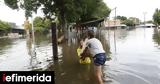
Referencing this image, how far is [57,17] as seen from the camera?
144 feet

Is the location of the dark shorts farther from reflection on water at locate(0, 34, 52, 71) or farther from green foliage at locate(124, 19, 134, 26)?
green foliage at locate(124, 19, 134, 26)

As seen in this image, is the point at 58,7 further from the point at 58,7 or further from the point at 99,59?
the point at 99,59

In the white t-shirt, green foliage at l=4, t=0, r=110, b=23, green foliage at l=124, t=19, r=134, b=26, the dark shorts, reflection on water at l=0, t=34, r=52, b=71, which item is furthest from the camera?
green foliage at l=124, t=19, r=134, b=26

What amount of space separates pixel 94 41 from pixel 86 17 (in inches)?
2067

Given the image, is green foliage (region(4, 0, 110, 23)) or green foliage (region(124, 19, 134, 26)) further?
green foliage (region(124, 19, 134, 26))

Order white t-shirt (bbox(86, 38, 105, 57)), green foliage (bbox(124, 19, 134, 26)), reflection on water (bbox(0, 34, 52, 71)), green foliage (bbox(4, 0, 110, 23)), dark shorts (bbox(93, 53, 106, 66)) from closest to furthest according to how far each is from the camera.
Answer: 1. dark shorts (bbox(93, 53, 106, 66))
2. white t-shirt (bbox(86, 38, 105, 57))
3. reflection on water (bbox(0, 34, 52, 71))
4. green foliage (bbox(4, 0, 110, 23))
5. green foliage (bbox(124, 19, 134, 26))

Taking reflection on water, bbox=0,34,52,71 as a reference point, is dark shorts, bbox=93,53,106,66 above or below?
above

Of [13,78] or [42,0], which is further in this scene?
[42,0]


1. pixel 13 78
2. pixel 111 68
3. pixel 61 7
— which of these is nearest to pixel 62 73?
pixel 111 68

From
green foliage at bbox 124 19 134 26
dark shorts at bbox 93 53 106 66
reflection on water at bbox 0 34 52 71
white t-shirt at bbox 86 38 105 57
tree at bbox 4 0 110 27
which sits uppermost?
tree at bbox 4 0 110 27

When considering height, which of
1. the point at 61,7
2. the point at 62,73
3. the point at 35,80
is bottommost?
the point at 62,73

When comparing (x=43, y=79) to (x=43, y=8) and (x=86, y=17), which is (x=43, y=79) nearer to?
(x=43, y=8)

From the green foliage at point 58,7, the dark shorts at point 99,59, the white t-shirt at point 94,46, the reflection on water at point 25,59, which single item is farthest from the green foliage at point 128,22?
the dark shorts at point 99,59

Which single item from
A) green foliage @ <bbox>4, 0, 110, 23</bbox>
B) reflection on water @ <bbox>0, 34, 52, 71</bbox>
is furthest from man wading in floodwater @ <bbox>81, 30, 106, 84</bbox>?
green foliage @ <bbox>4, 0, 110, 23</bbox>
